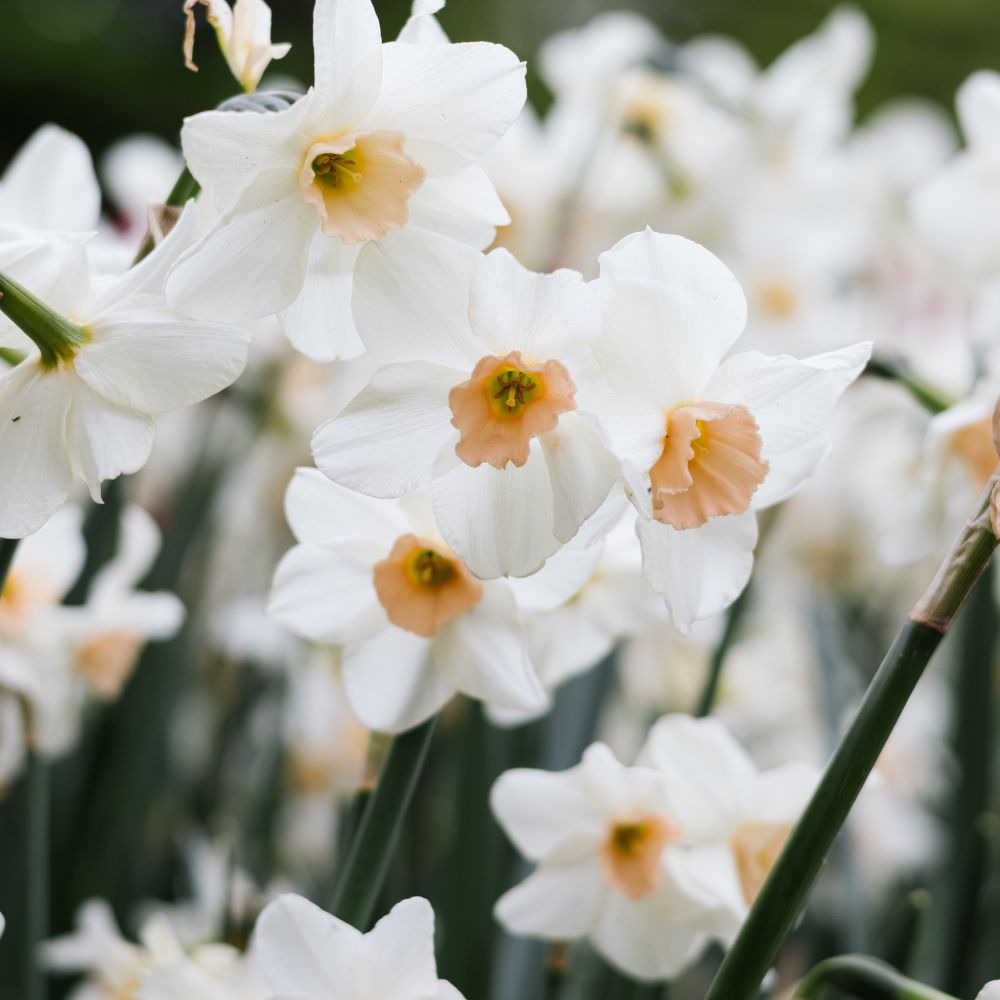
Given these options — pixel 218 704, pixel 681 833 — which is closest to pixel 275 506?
pixel 218 704

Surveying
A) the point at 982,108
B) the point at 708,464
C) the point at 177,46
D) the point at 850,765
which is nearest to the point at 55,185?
the point at 708,464

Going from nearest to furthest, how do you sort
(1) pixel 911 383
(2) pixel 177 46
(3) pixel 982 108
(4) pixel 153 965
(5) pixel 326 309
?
(5) pixel 326 309, (4) pixel 153 965, (1) pixel 911 383, (3) pixel 982 108, (2) pixel 177 46

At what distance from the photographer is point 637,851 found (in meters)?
0.68

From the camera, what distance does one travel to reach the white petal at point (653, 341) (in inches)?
18.5

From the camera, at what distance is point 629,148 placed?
1479 millimetres

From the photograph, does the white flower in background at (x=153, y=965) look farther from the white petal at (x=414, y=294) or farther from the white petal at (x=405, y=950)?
the white petal at (x=414, y=294)

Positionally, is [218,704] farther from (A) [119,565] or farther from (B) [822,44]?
(B) [822,44]

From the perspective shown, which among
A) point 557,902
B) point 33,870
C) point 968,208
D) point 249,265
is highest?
point 968,208

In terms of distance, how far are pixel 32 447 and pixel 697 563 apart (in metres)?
0.28

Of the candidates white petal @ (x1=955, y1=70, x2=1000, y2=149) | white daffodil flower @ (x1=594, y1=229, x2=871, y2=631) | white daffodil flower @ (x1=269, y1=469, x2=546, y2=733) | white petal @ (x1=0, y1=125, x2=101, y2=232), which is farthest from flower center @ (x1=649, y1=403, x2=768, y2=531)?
white petal @ (x1=955, y1=70, x2=1000, y2=149)

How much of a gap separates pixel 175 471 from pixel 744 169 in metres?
0.94

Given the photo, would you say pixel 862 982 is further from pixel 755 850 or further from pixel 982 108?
pixel 982 108

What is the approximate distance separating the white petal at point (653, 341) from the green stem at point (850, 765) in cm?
12

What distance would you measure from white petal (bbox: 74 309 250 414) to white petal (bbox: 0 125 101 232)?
238 mm
